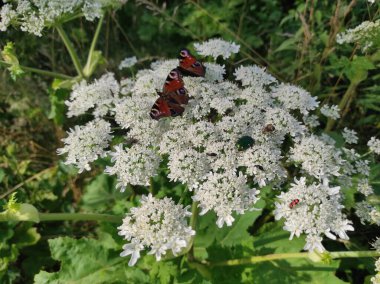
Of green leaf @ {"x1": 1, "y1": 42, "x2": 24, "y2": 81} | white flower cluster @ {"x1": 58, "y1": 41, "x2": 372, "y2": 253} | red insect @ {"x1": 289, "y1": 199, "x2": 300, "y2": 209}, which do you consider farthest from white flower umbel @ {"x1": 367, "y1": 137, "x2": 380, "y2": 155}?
green leaf @ {"x1": 1, "y1": 42, "x2": 24, "y2": 81}

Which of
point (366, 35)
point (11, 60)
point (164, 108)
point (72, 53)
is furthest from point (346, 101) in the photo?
point (11, 60)

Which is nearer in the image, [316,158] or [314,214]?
[314,214]

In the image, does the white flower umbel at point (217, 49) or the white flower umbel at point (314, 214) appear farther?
the white flower umbel at point (217, 49)

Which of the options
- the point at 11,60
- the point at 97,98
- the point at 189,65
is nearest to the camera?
the point at 189,65

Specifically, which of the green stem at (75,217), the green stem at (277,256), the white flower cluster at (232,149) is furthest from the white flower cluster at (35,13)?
the green stem at (277,256)

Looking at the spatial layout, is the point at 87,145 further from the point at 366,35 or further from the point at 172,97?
the point at 366,35

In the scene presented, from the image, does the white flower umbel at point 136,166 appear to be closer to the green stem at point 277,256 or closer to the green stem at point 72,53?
the green stem at point 277,256

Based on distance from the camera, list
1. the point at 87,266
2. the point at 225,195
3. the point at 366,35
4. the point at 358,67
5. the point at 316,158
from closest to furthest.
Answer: the point at 225,195 < the point at 316,158 < the point at 87,266 < the point at 366,35 < the point at 358,67

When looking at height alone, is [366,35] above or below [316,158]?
above
